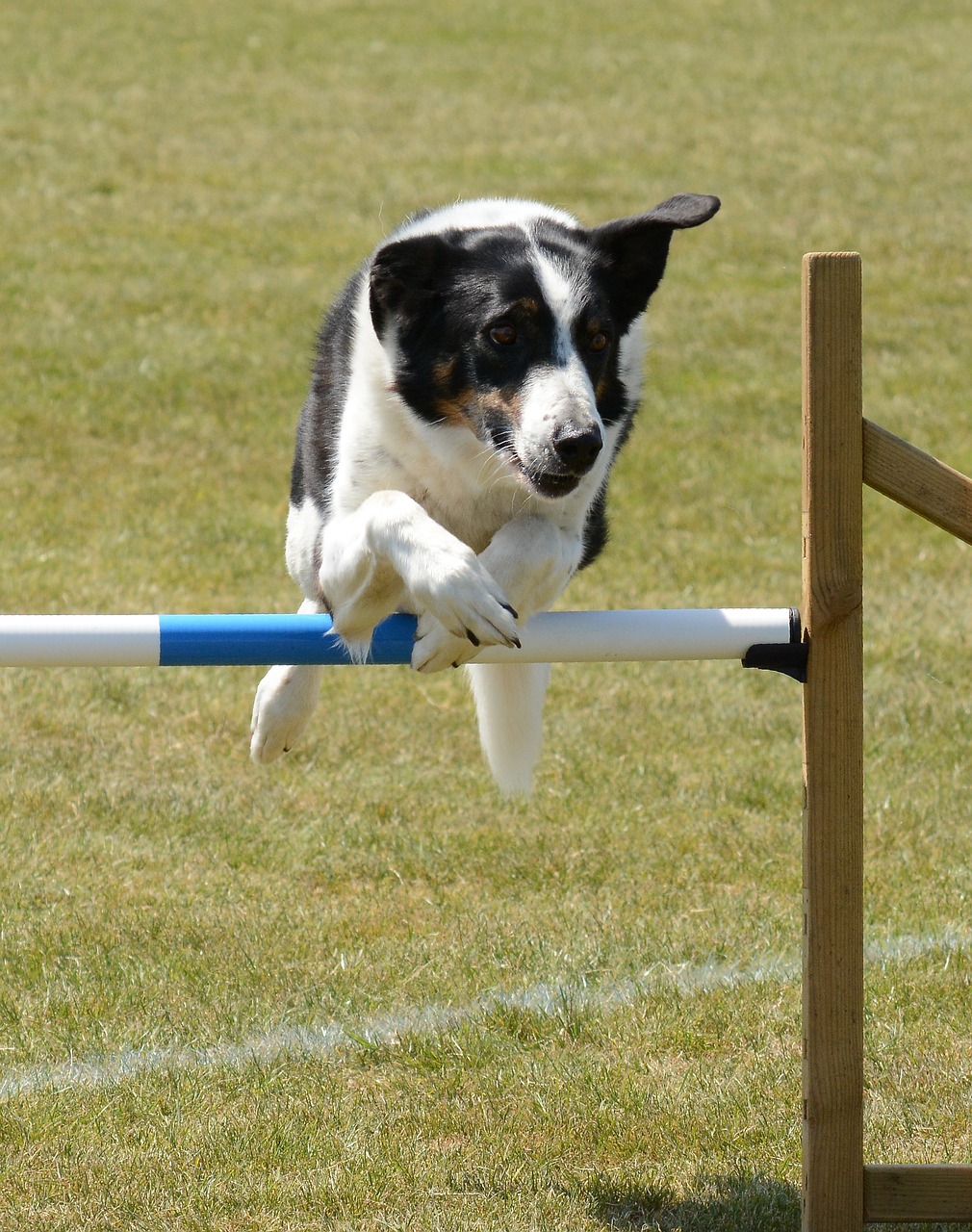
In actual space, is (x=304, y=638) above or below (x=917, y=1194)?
above

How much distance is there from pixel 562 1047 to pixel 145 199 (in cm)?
1046

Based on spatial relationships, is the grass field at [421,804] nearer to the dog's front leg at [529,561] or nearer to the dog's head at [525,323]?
the dog's front leg at [529,561]

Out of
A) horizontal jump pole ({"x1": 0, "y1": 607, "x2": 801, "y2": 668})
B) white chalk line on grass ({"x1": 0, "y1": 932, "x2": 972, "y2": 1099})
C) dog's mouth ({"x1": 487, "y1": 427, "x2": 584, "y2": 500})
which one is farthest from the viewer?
white chalk line on grass ({"x1": 0, "y1": 932, "x2": 972, "y2": 1099})

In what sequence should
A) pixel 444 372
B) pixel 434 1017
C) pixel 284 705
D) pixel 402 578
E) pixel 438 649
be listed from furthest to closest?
pixel 284 705 < pixel 434 1017 < pixel 444 372 < pixel 402 578 < pixel 438 649

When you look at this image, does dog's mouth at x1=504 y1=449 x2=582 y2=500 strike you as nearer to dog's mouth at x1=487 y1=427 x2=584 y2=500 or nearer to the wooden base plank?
dog's mouth at x1=487 y1=427 x2=584 y2=500

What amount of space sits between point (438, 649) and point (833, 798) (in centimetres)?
81

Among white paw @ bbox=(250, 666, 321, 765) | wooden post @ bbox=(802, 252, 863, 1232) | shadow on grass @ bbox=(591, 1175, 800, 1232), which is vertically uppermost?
wooden post @ bbox=(802, 252, 863, 1232)

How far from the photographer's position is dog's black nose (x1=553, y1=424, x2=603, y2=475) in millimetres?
3537

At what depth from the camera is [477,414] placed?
12.7 feet

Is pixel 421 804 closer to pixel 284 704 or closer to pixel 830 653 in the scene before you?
pixel 284 704

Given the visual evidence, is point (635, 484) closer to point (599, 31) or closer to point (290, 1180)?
point (290, 1180)

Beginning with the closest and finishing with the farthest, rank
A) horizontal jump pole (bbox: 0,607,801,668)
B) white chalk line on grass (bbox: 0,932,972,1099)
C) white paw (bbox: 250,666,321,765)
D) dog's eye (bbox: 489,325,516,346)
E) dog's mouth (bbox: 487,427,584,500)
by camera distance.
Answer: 1. horizontal jump pole (bbox: 0,607,801,668)
2. dog's mouth (bbox: 487,427,584,500)
3. dog's eye (bbox: 489,325,516,346)
4. white chalk line on grass (bbox: 0,932,972,1099)
5. white paw (bbox: 250,666,321,765)

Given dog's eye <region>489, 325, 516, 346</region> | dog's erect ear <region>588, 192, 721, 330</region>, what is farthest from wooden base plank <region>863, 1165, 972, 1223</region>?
dog's erect ear <region>588, 192, 721, 330</region>

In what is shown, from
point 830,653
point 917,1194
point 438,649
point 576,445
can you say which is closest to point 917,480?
point 830,653
